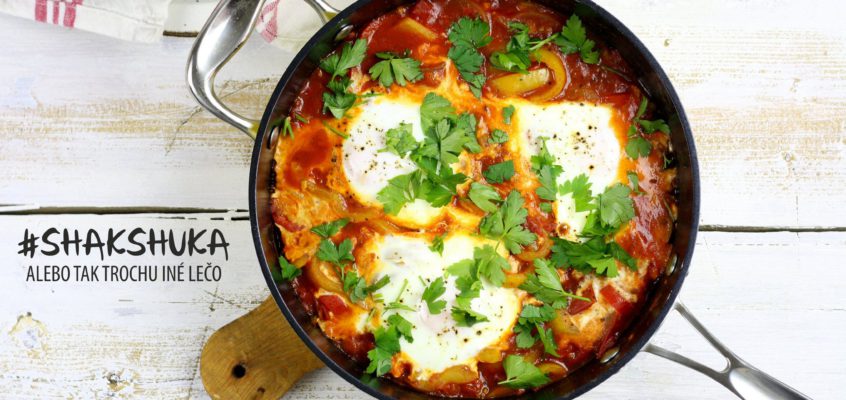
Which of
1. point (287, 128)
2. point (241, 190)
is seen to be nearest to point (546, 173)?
point (287, 128)

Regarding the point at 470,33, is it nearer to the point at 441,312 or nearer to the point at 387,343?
the point at 441,312

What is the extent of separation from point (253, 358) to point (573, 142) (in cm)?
152

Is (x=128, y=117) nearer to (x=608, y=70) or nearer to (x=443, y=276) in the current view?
(x=443, y=276)

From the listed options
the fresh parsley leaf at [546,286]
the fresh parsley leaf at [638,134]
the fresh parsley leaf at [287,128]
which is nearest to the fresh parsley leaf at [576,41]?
the fresh parsley leaf at [638,134]

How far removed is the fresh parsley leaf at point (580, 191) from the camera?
2545 mm

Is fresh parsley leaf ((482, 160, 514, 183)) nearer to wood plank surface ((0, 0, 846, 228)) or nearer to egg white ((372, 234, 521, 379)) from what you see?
egg white ((372, 234, 521, 379))

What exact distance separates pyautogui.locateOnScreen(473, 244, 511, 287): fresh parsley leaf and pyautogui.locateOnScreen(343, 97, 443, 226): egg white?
0.39 m

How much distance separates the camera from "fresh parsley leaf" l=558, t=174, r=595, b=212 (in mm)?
2545

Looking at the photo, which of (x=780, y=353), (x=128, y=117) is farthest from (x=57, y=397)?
(x=780, y=353)

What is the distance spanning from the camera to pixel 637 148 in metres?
2.61

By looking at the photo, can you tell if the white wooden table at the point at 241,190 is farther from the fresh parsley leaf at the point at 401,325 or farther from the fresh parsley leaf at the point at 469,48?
the fresh parsley leaf at the point at 469,48

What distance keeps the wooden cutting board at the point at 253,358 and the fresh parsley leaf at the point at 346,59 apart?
98 cm

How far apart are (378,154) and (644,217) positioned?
3.21 ft

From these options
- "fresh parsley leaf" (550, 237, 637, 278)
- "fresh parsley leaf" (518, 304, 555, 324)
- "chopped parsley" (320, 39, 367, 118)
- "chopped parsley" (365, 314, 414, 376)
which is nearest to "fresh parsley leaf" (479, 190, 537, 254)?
"fresh parsley leaf" (550, 237, 637, 278)
